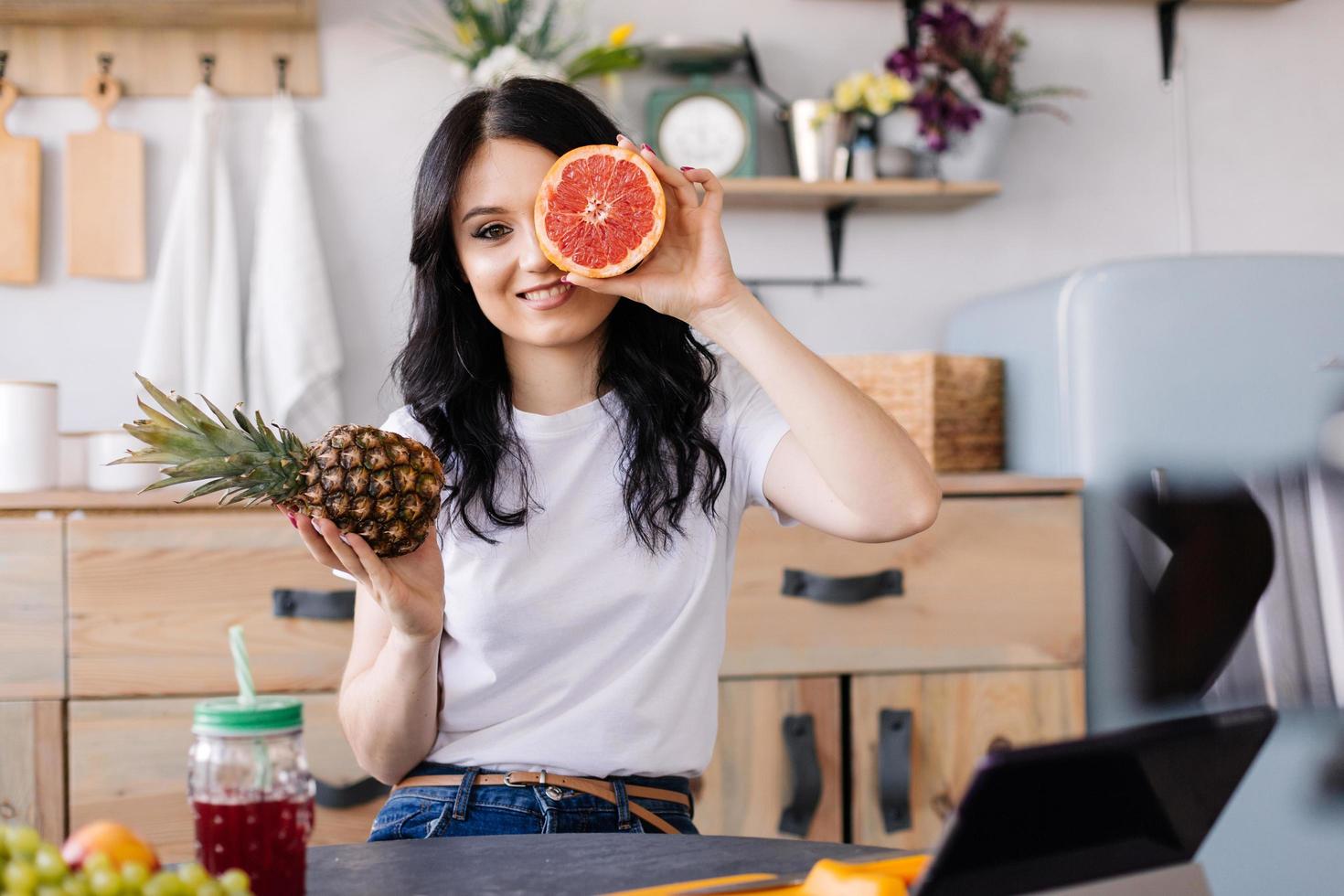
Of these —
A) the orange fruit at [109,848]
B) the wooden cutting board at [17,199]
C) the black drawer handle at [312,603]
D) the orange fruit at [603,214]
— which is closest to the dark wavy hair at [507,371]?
the orange fruit at [603,214]

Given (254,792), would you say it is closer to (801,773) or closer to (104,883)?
(104,883)

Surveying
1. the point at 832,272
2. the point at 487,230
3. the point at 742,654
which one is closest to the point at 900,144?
the point at 832,272

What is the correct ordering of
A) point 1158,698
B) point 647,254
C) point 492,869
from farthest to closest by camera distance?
1. point 1158,698
2. point 647,254
3. point 492,869

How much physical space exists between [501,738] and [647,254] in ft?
1.83

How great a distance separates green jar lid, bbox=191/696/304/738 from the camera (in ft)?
2.37

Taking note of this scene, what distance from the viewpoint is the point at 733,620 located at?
2094mm

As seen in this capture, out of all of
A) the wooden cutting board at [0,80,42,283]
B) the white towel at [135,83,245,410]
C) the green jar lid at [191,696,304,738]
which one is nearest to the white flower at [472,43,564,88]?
the white towel at [135,83,245,410]

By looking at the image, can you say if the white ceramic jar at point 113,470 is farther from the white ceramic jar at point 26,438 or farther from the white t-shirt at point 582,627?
the white t-shirt at point 582,627

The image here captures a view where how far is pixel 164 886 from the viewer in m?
0.58

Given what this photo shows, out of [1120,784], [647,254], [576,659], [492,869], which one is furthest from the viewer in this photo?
[576,659]

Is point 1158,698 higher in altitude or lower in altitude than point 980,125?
lower

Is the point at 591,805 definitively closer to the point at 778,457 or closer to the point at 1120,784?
the point at 778,457

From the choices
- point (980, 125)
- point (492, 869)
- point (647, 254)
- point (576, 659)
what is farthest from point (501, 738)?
point (980, 125)

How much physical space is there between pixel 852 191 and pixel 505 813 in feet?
5.48
